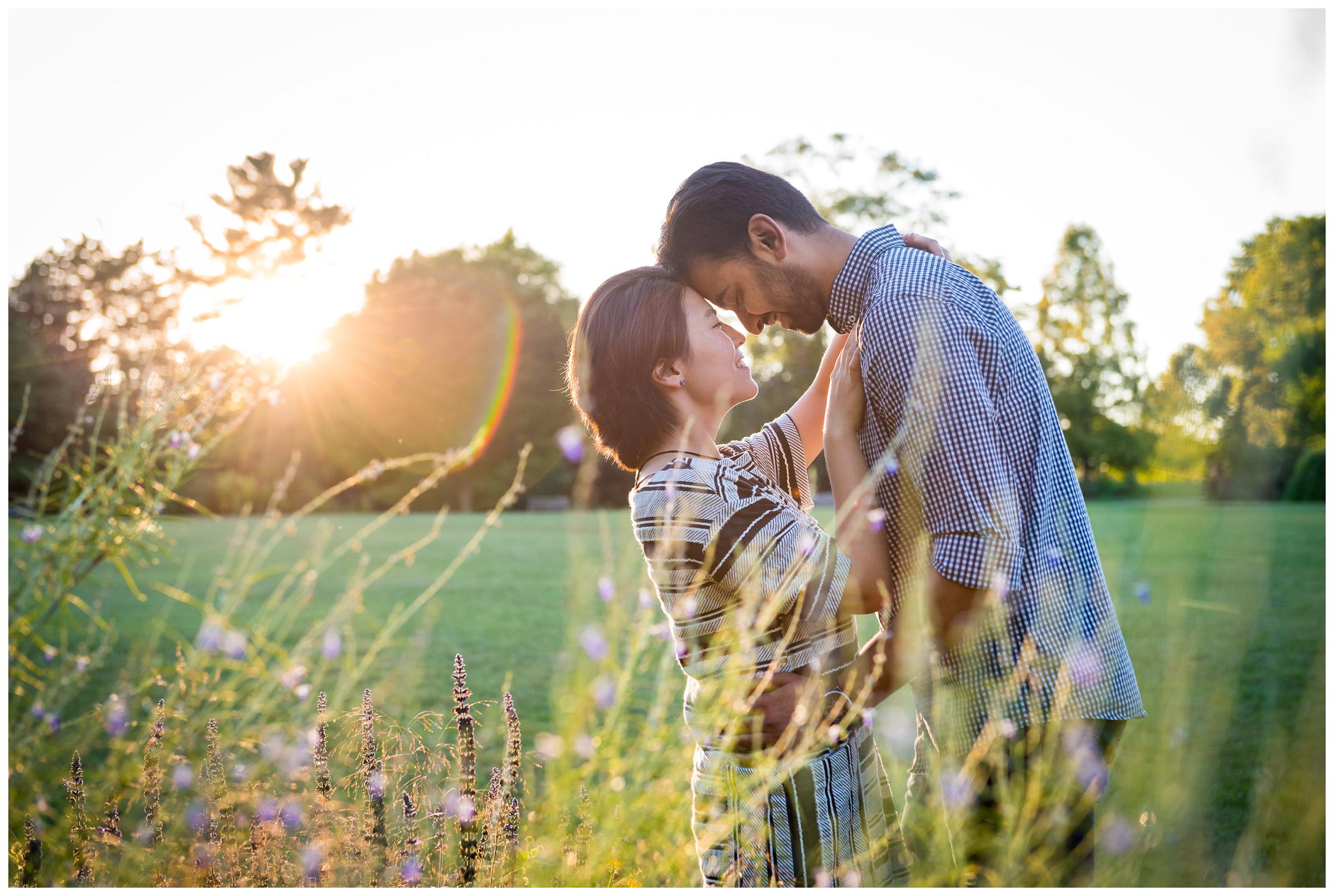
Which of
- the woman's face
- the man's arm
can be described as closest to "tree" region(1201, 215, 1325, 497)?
the man's arm

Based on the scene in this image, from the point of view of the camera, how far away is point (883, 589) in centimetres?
158

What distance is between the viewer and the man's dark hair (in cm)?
202

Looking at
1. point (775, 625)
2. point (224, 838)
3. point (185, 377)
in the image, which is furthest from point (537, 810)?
point (185, 377)

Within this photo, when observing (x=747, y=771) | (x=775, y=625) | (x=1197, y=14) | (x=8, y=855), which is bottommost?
(x=8, y=855)

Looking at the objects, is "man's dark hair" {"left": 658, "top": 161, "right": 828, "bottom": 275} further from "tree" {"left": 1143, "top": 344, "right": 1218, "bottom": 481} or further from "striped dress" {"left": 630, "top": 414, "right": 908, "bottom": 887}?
"tree" {"left": 1143, "top": 344, "right": 1218, "bottom": 481}

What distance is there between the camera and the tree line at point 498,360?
351 inches

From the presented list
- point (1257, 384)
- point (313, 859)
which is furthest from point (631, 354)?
point (1257, 384)

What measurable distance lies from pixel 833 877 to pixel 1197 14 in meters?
2.87

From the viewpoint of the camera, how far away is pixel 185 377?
2896 mm

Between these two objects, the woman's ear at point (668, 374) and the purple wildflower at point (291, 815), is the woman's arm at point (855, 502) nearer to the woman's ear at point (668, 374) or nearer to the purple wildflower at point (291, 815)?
the woman's ear at point (668, 374)

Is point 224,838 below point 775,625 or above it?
below

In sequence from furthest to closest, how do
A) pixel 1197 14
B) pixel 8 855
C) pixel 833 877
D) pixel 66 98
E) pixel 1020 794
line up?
pixel 66 98 → pixel 1197 14 → pixel 8 855 → pixel 833 877 → pixel 1020 794

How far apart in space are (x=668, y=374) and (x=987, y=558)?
29.9 inches

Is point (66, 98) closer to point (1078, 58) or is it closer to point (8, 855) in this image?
point (8, 855)
